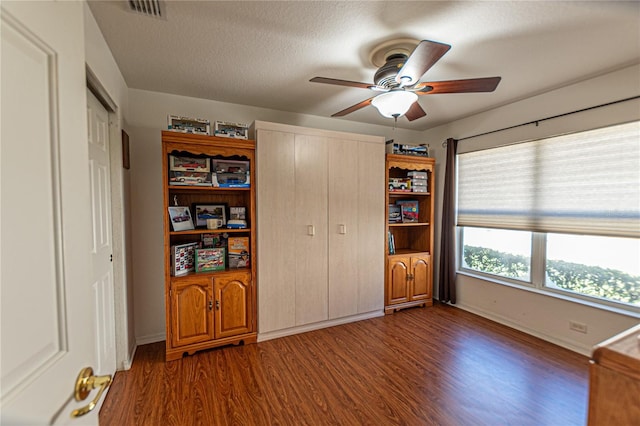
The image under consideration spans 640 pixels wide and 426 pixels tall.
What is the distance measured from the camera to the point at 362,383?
2.07 m

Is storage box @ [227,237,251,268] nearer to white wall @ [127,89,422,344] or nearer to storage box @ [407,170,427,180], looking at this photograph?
white wall @ [127,89,422,344]

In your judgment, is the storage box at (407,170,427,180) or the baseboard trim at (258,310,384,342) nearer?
the baseboard trim at (258,310,384,342)

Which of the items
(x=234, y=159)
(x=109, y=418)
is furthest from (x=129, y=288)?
(x=234, y=159)

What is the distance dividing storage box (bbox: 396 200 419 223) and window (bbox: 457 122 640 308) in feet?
1.92

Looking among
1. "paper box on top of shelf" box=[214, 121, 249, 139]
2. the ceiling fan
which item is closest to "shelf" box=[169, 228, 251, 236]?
"paper box on top of shelf" box=[214, 121, 249, 139]

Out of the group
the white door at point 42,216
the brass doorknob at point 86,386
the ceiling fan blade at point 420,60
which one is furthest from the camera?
the ceiling fan blade at point 420,60

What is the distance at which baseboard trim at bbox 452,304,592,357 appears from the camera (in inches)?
97.7

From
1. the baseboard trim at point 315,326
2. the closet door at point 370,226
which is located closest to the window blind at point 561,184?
the closet door at point 370,226

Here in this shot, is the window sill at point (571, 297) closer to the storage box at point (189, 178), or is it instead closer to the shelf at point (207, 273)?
the shelf at point (207, 273)

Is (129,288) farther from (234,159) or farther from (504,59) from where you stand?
(504,59)

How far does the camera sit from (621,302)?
90.9 inches

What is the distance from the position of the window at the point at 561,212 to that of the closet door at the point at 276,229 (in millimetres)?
2343

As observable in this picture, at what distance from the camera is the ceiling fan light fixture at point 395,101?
1.88 metres

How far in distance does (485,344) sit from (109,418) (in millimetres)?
3120
